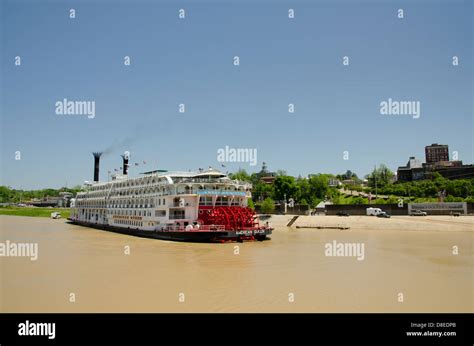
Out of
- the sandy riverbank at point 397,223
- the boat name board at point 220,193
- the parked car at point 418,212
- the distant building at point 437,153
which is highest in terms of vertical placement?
the distant building at point 437,153

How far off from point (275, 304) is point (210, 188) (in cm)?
2724

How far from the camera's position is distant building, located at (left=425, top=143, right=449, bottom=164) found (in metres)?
170

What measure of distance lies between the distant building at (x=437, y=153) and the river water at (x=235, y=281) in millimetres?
156742

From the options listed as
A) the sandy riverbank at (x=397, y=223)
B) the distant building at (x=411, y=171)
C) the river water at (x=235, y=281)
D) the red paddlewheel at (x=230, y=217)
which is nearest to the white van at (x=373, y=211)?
the sandy riverbank at (x=397, y=223)

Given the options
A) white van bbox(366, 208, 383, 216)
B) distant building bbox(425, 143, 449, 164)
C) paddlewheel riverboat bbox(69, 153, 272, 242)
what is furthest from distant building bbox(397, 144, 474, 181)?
paddlewheel riverboat bbox(69, 153, 272, 242)

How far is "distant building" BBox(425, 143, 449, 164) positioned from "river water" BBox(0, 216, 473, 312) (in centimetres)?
15674

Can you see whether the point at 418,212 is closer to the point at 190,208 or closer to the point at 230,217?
the point at 230,217

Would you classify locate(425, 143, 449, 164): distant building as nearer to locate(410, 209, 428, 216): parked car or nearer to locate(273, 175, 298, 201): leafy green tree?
locate(273, 175, 298, 201): leafy green tree

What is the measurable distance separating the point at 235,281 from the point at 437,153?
17823 centimetres

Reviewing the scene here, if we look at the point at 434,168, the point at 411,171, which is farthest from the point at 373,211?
the point at 411,171

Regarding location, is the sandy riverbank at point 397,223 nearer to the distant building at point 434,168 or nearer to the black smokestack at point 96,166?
the black smokestack at point 96,166

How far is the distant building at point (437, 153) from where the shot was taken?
169562mm

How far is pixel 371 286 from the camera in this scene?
63.6ft
